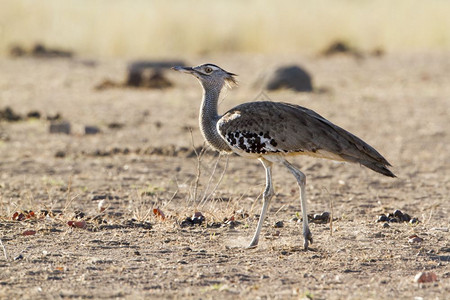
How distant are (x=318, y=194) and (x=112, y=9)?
17.2 m

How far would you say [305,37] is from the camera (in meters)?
22.2

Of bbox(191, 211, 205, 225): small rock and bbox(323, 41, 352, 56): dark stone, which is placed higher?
bbox(323, 41, 352, 56): dark stone

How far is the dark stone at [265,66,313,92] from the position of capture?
13922 millimetres

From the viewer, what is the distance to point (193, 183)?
7.62 metres

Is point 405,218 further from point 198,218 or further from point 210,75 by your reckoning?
point 210,75

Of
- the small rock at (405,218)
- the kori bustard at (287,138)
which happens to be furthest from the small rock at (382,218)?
the kori bustard at (287,138)

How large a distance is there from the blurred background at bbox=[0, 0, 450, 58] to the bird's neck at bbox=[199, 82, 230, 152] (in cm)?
1486

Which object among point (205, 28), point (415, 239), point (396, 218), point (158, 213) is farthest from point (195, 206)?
point (205, 28)

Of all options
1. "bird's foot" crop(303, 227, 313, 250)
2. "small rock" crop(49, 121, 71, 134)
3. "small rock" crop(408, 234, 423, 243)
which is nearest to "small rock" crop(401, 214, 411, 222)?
"small rock" crop(408, 234, 423, 243)

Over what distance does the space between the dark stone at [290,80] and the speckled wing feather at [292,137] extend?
8.68 metres

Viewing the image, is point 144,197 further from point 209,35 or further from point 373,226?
point 209,35

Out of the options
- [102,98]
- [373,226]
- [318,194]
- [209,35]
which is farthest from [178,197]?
[209,35]

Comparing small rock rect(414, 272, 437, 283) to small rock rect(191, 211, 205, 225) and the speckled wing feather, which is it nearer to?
the speckled wing feather

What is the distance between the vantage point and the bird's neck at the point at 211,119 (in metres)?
5.46
